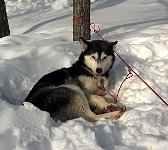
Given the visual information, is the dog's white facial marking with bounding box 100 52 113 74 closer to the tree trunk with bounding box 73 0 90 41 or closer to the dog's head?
the dog's head

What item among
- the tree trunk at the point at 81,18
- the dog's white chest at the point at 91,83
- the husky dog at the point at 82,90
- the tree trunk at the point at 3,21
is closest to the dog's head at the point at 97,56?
the husky dog at the point at 82,90

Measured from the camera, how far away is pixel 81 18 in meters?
7.38

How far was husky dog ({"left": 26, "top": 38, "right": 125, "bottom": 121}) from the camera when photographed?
432 cm

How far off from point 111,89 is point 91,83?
0.50m

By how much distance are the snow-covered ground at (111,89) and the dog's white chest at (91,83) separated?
330mm

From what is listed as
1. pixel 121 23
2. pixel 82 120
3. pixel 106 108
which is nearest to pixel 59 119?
pixel 82 120

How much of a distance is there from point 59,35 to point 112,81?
8.63 ft

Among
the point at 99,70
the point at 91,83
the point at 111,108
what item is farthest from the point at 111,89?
the point at 111,108

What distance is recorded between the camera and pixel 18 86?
18.0 feet

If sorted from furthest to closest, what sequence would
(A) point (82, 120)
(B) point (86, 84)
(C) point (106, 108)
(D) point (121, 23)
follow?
(D) point (121, 23) < (B) point (86, 84) < (C) point (106, 108) < (A) point (82, 120)

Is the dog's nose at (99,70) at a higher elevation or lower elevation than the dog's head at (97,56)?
lower

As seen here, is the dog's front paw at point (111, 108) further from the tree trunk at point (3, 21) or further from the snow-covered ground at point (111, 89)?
the tree trunk at point (3, 21)

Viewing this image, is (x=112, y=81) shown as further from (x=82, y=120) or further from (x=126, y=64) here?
(x=82, y=120)

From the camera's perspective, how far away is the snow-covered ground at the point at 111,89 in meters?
3.51
